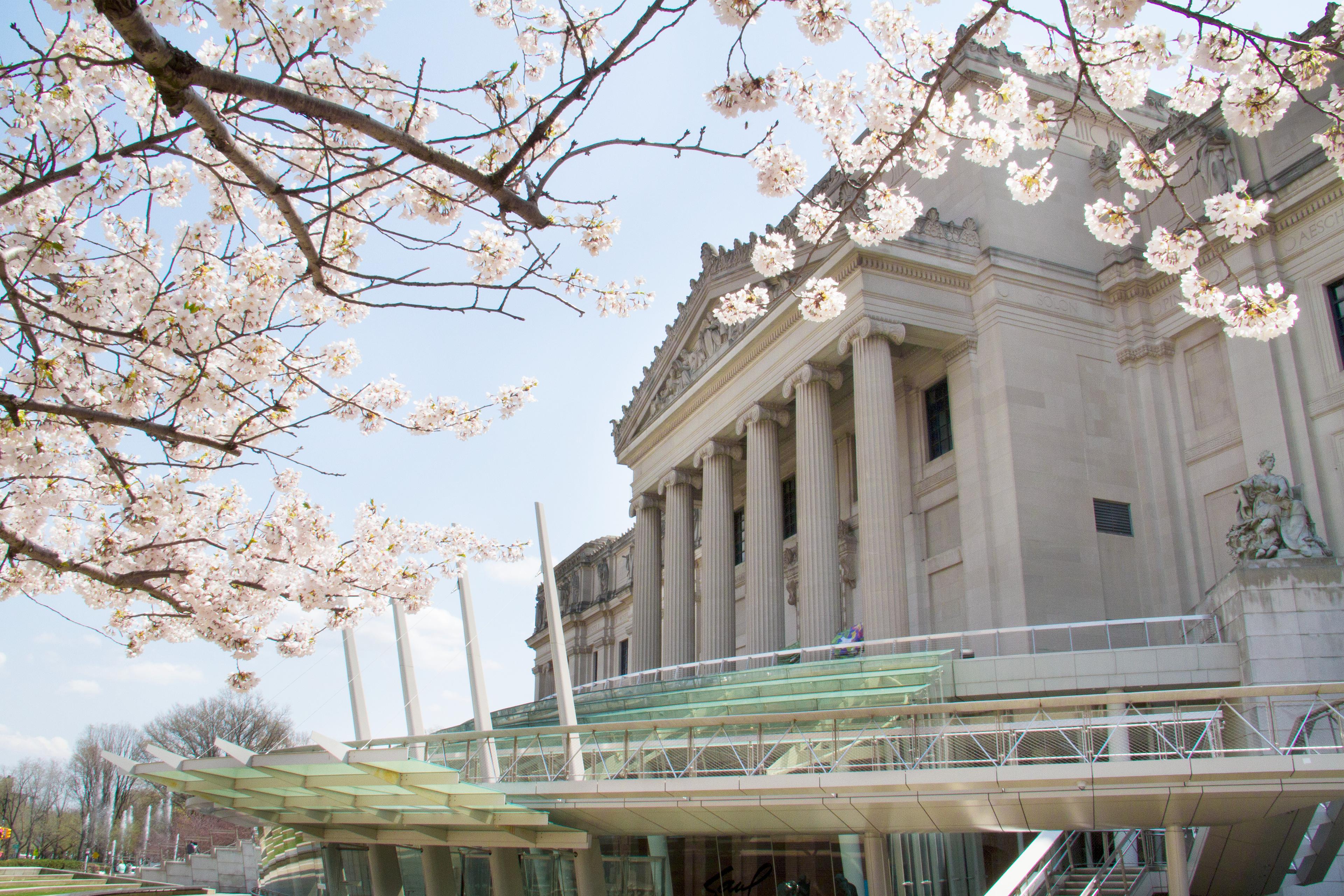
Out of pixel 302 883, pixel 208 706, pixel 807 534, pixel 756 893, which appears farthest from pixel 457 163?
pixel 208 706

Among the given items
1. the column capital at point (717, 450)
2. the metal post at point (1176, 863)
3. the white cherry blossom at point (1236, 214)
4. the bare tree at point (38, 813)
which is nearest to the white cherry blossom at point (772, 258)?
the white cherry blossom at point (1236, 214)

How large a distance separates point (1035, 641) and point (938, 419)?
9577 millimetres

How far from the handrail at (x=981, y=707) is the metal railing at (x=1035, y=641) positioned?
7348 millimetres

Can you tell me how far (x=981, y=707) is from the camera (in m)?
15.5

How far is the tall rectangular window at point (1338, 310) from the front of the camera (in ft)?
90.5

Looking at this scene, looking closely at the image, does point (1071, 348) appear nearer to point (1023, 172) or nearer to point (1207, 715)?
point (1207, 715)

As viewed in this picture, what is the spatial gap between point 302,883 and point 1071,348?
94.9 ft

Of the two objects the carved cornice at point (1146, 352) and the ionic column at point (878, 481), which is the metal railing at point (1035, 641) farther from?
the carved cornice at point (1146, 352)

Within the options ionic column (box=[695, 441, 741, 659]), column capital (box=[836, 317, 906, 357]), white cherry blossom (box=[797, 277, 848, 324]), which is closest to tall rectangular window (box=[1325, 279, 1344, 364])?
column capital (box=[836, 317, 906, 357])

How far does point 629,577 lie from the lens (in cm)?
6425

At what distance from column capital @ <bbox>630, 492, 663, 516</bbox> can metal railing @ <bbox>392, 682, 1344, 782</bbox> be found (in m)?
26.7

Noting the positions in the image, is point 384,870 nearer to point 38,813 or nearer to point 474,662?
point 474,662

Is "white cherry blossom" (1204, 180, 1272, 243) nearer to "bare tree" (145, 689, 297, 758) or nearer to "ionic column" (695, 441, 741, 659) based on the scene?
"ionic column" (695, 441, 741, 659)

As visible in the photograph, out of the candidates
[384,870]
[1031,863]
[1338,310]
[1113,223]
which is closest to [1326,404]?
[1338,310]
